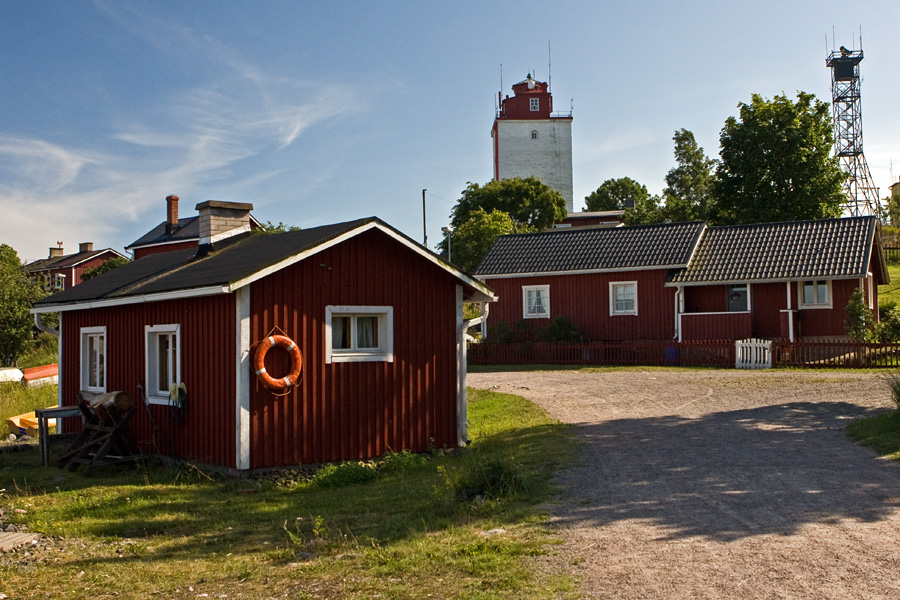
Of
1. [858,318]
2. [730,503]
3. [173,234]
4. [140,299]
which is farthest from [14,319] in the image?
[730,503]

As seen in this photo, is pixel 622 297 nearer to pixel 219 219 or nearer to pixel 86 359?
pixel 219 219

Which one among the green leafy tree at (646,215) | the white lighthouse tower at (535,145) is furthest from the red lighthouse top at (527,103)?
the green leafy tree at (646,215)

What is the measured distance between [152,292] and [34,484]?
3.27m

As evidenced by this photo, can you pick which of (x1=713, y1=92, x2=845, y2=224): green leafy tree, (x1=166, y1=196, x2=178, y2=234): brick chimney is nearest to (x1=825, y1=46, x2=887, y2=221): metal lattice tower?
(x1=713, y1=92, x2=845, y2=224): green leafy tree

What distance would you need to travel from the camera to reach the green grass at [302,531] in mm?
6992

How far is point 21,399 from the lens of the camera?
74.0 ft

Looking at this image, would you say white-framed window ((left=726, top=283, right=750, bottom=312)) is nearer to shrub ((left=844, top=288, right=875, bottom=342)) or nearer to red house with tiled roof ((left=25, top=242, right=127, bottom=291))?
shrub ((left=844, top=288, right=875, bottom=342))

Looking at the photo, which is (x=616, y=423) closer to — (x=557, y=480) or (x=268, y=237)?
(x=557, y=480)

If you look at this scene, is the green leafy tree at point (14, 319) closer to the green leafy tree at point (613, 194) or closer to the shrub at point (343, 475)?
the shrub at point (343, 475)

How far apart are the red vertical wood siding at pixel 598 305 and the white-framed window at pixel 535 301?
0.49 feet

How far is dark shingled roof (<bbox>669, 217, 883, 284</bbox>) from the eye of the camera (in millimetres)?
27250

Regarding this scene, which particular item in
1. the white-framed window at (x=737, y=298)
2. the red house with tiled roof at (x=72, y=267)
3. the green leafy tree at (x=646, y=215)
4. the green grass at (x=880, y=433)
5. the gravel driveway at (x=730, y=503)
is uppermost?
the green leafy tree at (x=646, y=215)

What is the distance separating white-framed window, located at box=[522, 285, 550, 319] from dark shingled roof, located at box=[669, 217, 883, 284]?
4.70 meters

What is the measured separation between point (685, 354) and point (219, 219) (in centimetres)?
1604
